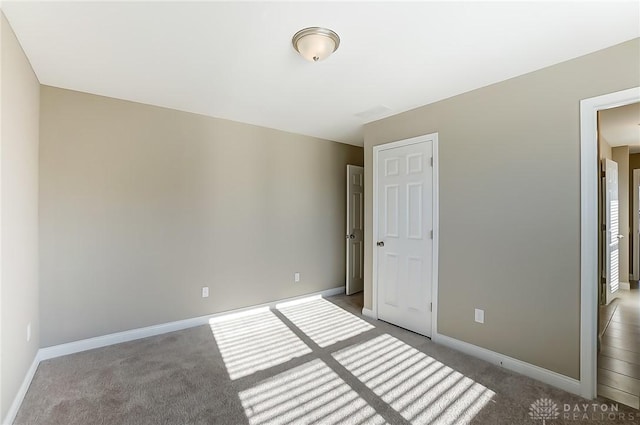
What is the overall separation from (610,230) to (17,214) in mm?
6041

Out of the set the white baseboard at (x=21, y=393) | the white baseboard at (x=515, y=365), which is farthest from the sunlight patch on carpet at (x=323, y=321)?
the white baseboard at (x=21, y=393)

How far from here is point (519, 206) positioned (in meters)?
2.38

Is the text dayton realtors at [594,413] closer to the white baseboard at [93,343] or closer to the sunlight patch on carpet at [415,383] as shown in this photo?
the sunlight patch on carpet at [415,383]

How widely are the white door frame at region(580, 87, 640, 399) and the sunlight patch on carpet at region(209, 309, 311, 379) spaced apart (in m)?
2.08

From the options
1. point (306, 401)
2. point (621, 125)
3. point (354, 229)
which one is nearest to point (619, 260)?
point (621, 125)

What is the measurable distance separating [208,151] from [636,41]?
3645 millimetres

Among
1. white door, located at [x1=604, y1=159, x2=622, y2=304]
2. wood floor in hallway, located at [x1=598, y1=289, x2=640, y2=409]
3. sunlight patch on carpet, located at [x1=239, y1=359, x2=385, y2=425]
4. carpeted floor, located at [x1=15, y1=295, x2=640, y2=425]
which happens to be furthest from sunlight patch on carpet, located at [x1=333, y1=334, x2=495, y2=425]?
white door, located at [x1=604, y1=159, x2=622, y2=304]

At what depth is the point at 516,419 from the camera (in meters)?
1.81

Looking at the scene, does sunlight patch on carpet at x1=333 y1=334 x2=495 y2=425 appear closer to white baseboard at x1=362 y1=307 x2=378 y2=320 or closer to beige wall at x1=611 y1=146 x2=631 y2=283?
white baseboard at x1=362 y1=307 x2=378 y2=320

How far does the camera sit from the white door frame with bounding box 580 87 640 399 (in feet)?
6.67

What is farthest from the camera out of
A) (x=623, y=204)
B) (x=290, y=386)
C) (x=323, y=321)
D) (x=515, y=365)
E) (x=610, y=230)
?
(x=623, y=204)

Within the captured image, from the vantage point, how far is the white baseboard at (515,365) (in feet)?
6.93

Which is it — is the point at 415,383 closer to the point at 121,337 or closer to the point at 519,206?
the point at 519,206

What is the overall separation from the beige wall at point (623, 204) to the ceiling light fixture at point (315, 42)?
5.58 m
